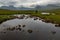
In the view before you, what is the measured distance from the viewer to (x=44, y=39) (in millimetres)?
34938

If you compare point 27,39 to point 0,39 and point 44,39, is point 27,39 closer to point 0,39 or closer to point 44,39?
point 44,39

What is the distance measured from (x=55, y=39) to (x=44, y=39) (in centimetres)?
266

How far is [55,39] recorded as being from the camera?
115 feet

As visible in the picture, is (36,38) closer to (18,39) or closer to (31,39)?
(31,39)

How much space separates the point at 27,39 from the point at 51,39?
584 centimetres

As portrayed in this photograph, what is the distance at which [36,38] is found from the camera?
3603 cm

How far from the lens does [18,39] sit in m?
35.1

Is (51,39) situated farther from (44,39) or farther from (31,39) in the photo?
(31,39)

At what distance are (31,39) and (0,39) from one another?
750cm

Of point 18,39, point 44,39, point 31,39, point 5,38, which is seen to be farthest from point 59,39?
point 5,38

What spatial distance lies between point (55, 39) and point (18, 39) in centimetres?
895

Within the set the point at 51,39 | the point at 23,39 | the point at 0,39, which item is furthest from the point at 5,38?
the point at 51,39

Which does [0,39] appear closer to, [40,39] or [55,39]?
[40,39]

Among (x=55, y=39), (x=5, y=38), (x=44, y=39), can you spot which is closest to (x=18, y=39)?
(x=5, y=38)
